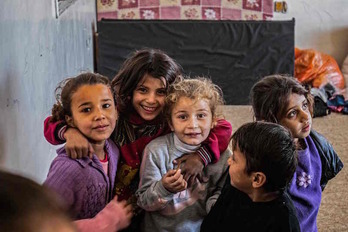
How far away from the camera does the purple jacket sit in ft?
5.07

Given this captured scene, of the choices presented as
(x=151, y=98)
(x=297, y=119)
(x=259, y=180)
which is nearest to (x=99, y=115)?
(x=151, y=98)

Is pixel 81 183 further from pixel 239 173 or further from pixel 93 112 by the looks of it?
pixel 239 173

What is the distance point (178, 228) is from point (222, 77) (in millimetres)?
Answer: 3845

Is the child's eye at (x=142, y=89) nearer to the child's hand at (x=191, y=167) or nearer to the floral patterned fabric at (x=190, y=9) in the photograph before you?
the child's hand at (x=191, y=167)

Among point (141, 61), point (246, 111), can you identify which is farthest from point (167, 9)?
point (141, 61)

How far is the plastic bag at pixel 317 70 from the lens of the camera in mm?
5703

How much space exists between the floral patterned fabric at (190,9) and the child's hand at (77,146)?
4.35 m

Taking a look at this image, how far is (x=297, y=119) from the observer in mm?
1873

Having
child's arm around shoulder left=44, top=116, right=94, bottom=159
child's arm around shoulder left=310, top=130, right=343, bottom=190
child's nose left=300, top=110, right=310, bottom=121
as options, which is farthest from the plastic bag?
child's arm around shoulder left=44, top=116, right=94, bottom=159

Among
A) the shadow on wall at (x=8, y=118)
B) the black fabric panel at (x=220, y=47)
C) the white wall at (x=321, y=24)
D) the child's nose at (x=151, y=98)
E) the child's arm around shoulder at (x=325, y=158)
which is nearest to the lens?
the shadow on wall at (x=8, y=118)

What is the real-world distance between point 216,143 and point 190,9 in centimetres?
429

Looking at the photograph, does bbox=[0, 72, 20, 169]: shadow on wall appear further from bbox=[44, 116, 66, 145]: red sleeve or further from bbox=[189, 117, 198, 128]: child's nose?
bbox=[189, 117, 198, 128]: child's nose

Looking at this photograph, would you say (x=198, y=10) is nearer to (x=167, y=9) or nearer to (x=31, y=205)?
(x=167, y=9)

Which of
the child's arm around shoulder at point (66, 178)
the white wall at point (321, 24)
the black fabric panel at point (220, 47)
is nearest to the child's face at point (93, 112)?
the child's arm around shoulder at point (66, 178)
